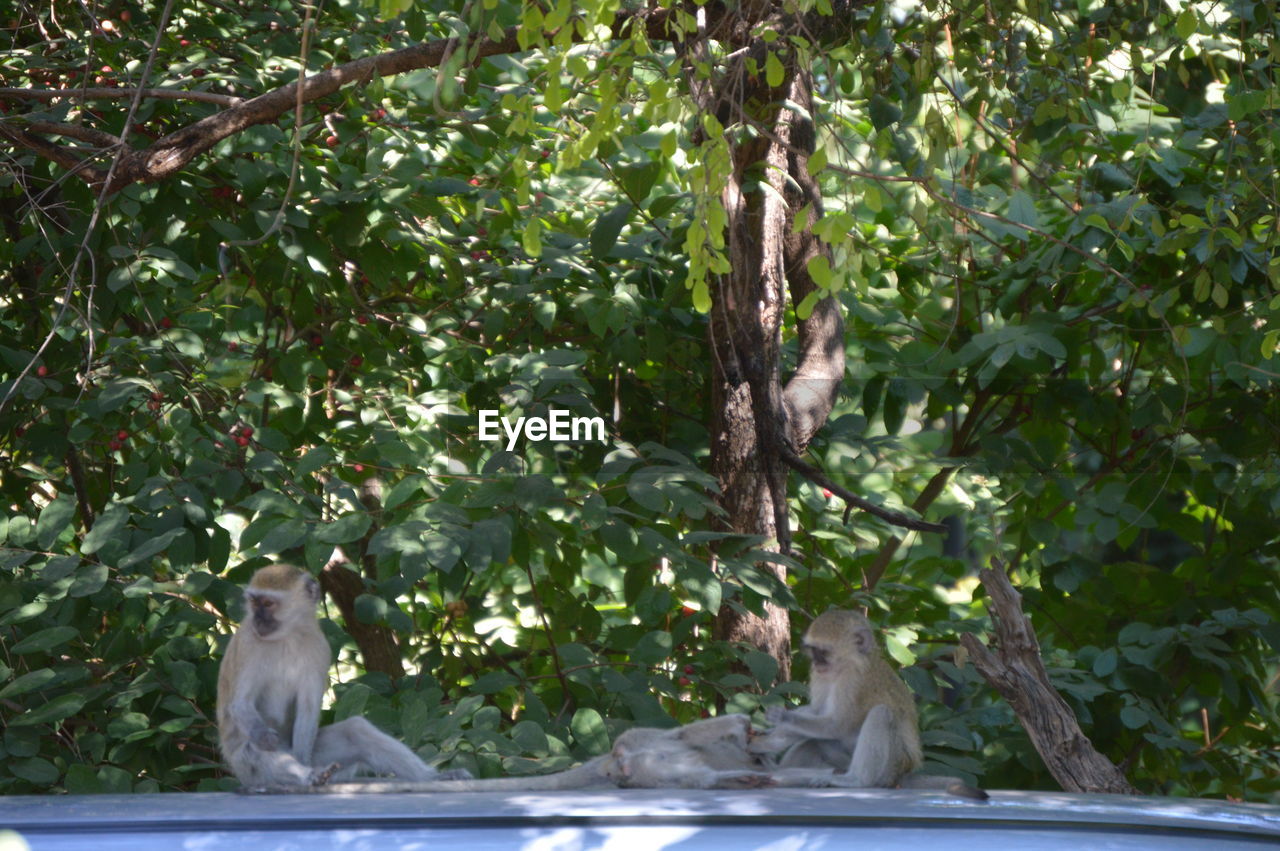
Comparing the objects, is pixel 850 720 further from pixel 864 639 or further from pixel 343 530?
pixel 343 530

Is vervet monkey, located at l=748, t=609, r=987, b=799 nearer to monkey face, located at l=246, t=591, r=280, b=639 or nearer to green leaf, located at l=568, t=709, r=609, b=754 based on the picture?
green leaf, located at l=568, t=709, r=609, b=754

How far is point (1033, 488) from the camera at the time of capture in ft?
17.3

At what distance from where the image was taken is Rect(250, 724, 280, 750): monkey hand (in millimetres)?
3428

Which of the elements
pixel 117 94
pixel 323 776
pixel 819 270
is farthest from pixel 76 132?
pixel 819 270

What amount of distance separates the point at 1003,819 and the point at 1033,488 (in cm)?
370

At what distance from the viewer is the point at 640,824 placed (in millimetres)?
1704

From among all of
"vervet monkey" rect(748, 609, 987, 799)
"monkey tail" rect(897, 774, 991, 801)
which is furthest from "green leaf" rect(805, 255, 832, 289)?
"vervet monkey" rect(748, 609, 987, 799)

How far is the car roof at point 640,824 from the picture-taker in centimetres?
168

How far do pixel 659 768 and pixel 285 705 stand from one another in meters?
1.33

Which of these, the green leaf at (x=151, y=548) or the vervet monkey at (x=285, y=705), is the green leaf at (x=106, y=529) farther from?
the vervet monkey at (x=285, y=705)

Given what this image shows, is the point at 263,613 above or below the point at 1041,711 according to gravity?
above

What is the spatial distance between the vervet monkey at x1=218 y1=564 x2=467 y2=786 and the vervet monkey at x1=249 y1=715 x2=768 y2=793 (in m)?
0.40

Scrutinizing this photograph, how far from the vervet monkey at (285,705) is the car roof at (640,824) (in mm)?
1452

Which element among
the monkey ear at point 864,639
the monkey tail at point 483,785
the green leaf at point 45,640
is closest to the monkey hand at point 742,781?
the monkey tail at point 483,785
